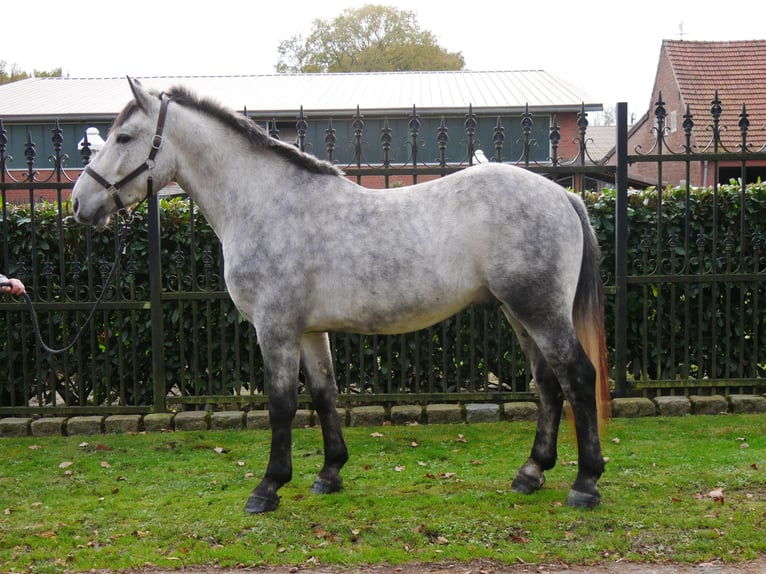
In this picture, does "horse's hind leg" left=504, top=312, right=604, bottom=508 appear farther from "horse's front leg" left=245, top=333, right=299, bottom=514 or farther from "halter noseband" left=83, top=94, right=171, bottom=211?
"halter noseband" left=83, top=94, right=171, bottom=211

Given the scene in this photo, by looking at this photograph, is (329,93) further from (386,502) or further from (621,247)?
(386,502)

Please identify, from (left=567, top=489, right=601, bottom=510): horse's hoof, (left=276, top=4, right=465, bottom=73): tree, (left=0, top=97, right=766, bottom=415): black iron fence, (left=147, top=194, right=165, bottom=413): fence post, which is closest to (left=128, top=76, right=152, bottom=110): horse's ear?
(left=147, top=194, right=165, bottom=413): fence post

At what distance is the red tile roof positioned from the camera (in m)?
23.1

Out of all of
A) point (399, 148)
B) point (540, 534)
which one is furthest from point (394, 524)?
point (399, 148)

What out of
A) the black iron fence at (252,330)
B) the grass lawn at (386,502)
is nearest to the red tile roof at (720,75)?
the black iron fence at (252,330)

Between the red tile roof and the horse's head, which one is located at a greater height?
the red tile roof

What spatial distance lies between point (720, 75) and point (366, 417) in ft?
79.7

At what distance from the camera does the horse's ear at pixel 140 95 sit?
13.9 feet

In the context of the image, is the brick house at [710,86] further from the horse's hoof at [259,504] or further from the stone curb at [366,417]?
the horse's hoof at [259,504]

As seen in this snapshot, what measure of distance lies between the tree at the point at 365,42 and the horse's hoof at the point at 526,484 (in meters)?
44.2

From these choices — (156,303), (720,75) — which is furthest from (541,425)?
(720,75)

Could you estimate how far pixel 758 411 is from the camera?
260 inches

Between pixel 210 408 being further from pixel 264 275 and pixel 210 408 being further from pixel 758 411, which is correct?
pixel 758 411

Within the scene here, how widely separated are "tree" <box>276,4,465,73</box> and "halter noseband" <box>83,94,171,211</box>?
43719 millimetres
